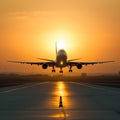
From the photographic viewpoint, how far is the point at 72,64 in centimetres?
10362

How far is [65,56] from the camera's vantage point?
99062 mm

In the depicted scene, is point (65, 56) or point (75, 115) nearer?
point (75, 115)

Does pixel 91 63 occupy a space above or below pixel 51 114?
above

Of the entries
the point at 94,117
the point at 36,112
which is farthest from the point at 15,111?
the point at 94,117

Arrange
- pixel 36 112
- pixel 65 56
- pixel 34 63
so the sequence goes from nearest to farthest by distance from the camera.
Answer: pixel 36 112 < pixel 65 56 < pixel 34 63

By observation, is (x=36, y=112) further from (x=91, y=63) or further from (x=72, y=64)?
(x=91, y=63)

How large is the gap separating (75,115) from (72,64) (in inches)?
3186

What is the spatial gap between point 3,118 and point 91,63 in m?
89.6

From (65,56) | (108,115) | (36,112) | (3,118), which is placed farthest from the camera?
(65,56)

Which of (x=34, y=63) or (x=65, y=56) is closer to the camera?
(x=65, y=56)

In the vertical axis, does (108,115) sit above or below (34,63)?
below

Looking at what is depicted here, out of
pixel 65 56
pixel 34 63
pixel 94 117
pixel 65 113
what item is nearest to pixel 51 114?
pixel 65 113

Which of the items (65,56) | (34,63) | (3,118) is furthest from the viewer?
(34,63)

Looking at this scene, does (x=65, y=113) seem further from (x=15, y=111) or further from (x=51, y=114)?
(x=15, y=111)
